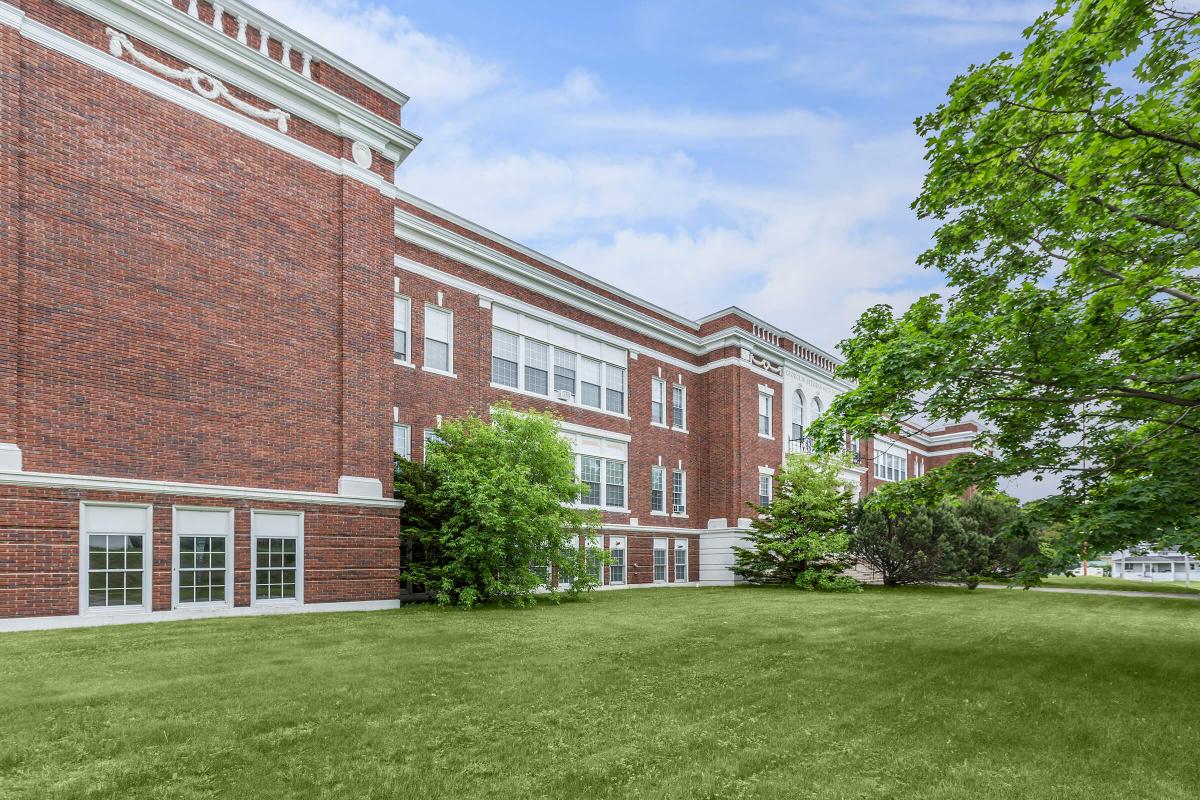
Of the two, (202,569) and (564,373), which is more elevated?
(564,373)

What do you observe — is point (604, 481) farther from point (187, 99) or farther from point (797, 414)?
point (187, 99)

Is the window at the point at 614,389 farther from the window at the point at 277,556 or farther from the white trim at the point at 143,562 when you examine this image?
the white trim at the point at 143,562

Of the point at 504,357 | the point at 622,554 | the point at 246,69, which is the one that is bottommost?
the point at 622,554

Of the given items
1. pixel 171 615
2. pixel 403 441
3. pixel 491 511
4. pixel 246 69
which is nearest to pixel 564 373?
pixel 403 441

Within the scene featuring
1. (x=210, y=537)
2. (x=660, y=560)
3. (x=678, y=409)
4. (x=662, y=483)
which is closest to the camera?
(x=210, y=537)

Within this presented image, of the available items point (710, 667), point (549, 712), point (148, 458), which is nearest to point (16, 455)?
point (148, 458)

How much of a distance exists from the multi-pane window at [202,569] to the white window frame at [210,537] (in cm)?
6

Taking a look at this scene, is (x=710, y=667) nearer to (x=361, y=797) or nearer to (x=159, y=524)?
(x=361, y=797)

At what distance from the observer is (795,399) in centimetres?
3453

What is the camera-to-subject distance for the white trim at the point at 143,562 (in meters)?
12.0

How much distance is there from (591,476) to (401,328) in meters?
9.42

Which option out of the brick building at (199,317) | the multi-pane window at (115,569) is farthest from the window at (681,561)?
the multi-pane window at (115,569)

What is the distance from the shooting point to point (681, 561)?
29.5 m

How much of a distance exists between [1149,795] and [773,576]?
2307 centimetres
